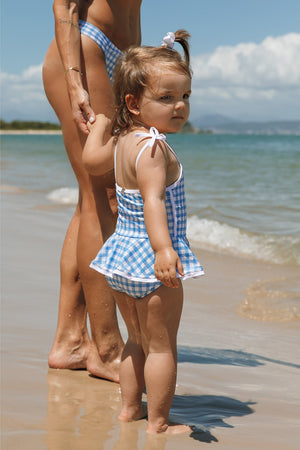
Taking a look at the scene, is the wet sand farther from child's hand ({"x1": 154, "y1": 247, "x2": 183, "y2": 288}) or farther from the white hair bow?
the white hair bow

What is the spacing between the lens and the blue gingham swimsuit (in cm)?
196

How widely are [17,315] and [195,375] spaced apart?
110 cm

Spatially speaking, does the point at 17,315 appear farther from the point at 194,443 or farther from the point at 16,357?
the point at 194,443

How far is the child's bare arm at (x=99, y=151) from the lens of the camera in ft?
7.06

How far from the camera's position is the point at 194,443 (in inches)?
76.9

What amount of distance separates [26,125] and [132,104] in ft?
302

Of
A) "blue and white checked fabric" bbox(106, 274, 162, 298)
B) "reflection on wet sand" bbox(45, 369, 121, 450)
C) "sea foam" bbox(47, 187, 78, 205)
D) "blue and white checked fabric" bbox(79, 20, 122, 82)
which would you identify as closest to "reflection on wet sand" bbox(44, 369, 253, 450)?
"reflection on wet sand" bbox(45, 369, 121, 450)

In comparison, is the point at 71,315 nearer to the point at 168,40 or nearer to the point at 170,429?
the point at 170,429

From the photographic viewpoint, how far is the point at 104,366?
2.56m

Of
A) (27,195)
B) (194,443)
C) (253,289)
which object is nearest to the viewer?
(194,443)

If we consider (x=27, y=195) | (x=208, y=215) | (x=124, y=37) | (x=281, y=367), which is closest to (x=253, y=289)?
(x=281, y=367)

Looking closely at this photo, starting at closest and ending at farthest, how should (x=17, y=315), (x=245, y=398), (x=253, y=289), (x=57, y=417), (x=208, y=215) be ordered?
(x=57, y=417) < (x=245, y=398) < (x=17, y=315) < (x=253, y=289) < (x=208, y=215)

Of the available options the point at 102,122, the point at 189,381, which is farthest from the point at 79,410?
the point at 102,122

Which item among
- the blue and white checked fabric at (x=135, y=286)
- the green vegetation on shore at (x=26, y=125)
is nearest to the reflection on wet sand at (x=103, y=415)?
the blue and white checked fabric at (x=135, y=286)
